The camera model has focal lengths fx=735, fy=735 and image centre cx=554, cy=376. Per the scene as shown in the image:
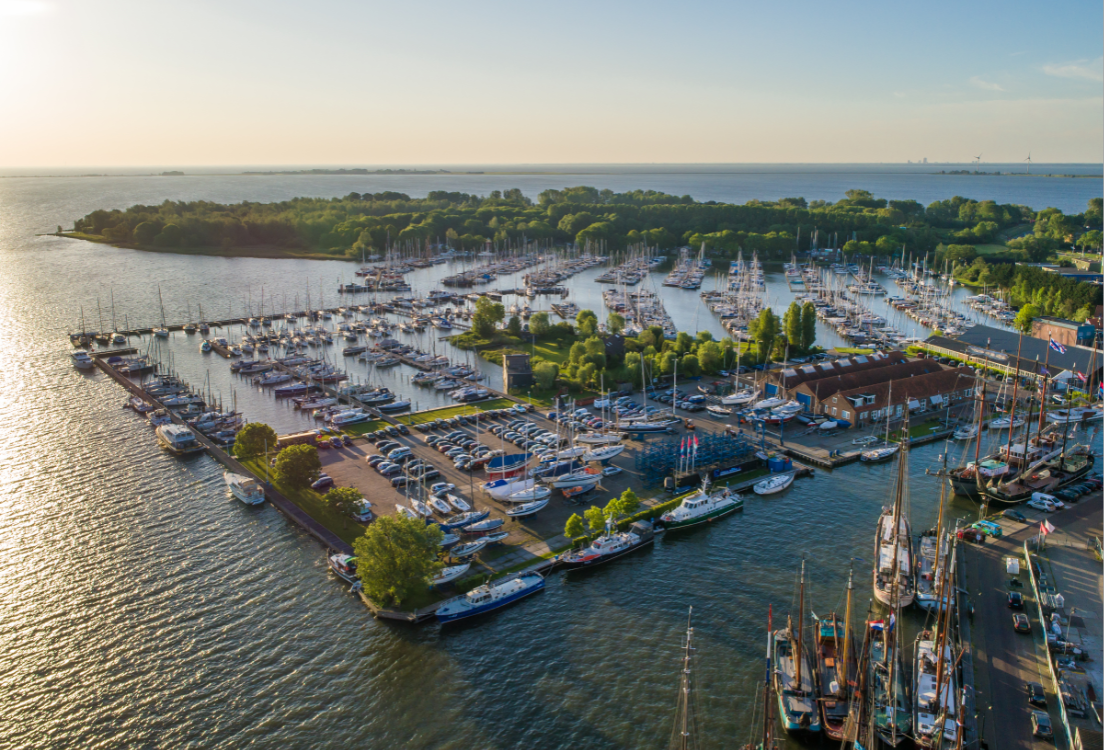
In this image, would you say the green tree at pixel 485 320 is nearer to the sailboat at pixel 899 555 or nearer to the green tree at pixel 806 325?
the green tree at pixel 806 325

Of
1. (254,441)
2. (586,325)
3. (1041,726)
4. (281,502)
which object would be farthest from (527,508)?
(586,325)

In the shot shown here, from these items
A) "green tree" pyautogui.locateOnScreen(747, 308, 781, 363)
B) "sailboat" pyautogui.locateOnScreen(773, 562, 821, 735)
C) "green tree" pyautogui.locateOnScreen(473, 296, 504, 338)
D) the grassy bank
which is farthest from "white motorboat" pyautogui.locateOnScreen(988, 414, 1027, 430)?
the grassy bank

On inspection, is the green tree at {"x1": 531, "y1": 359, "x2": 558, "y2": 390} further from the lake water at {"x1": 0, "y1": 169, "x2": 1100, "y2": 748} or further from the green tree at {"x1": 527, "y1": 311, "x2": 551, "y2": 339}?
the lake water at {"x1": 0, "y1": 169, "x2": 1100, "y2": 748}

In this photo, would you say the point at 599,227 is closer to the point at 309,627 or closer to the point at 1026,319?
the point at 1026,319

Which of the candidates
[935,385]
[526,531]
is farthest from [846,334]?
[526,531]

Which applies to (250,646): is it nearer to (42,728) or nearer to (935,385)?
(42,728)
